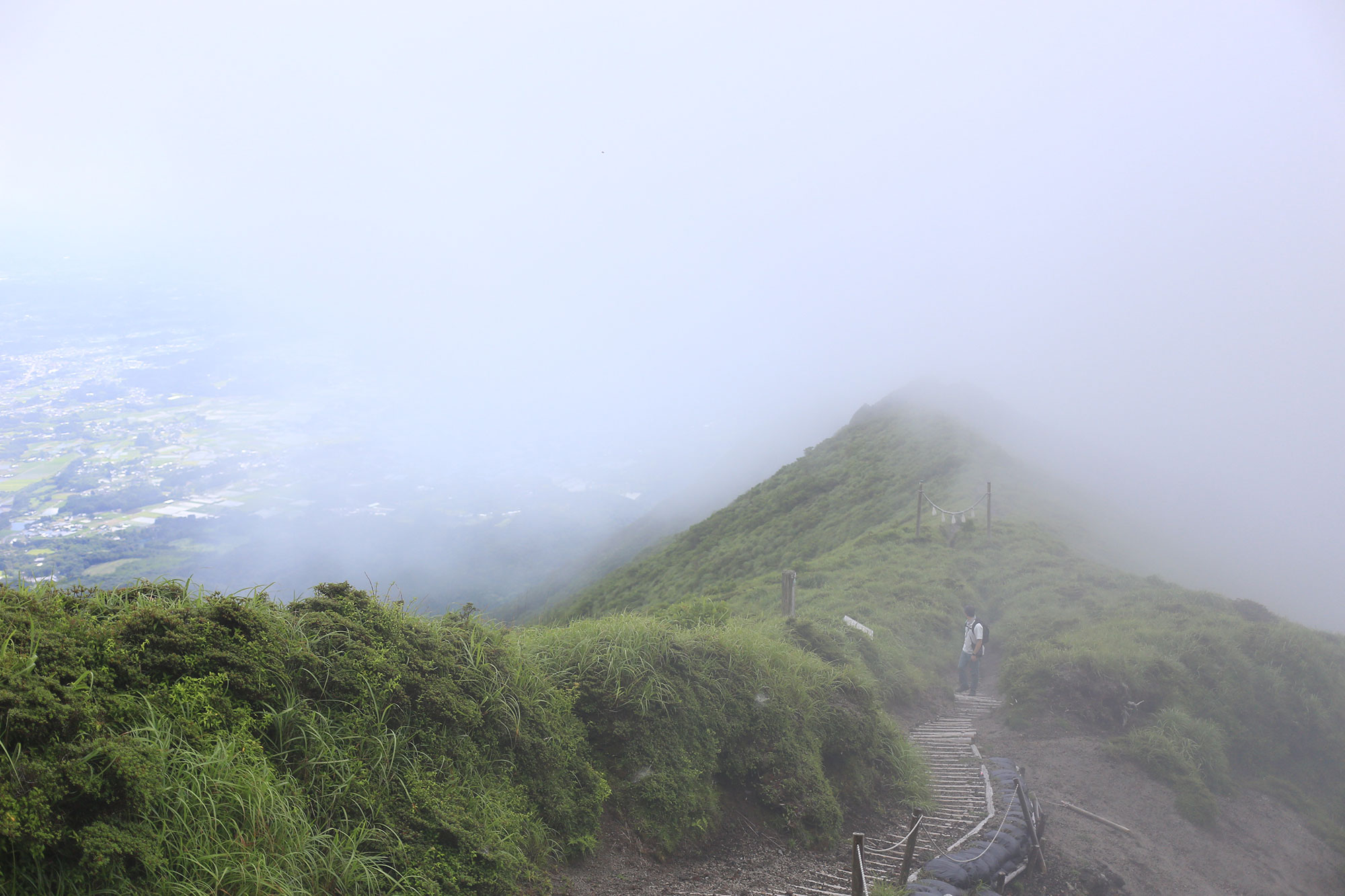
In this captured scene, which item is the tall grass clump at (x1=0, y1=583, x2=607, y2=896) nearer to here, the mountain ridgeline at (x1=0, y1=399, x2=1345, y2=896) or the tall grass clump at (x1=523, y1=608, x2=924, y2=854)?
the mountain ridgeline at (x1=0, y1=399, x2=1345, y2=896)

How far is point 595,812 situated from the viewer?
17.4ft

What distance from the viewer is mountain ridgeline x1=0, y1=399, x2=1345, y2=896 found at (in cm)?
279

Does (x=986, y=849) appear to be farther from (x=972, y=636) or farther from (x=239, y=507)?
(x=239, y=507)

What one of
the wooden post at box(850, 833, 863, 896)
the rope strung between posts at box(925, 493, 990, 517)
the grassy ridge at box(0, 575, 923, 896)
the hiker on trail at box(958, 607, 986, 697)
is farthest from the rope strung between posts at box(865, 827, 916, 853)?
the rope strung between posts at box(925, 493, 990, 517)

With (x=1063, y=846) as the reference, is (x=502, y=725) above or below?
above

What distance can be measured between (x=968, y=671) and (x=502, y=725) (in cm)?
1169

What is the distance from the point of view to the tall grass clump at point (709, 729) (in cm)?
598

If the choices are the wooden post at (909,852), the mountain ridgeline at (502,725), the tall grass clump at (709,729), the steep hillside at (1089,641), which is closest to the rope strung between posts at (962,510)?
the steep hillside at (1089,641)

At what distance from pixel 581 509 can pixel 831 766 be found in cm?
11938

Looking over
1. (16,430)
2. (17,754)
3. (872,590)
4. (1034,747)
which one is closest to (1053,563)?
(872,590)

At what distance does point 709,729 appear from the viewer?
6.61 metres

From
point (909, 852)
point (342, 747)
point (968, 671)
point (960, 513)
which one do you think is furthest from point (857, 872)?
point (960, 513)

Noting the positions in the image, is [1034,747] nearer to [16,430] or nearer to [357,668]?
[357,668]

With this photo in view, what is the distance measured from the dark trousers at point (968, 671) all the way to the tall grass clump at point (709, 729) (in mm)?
5678
